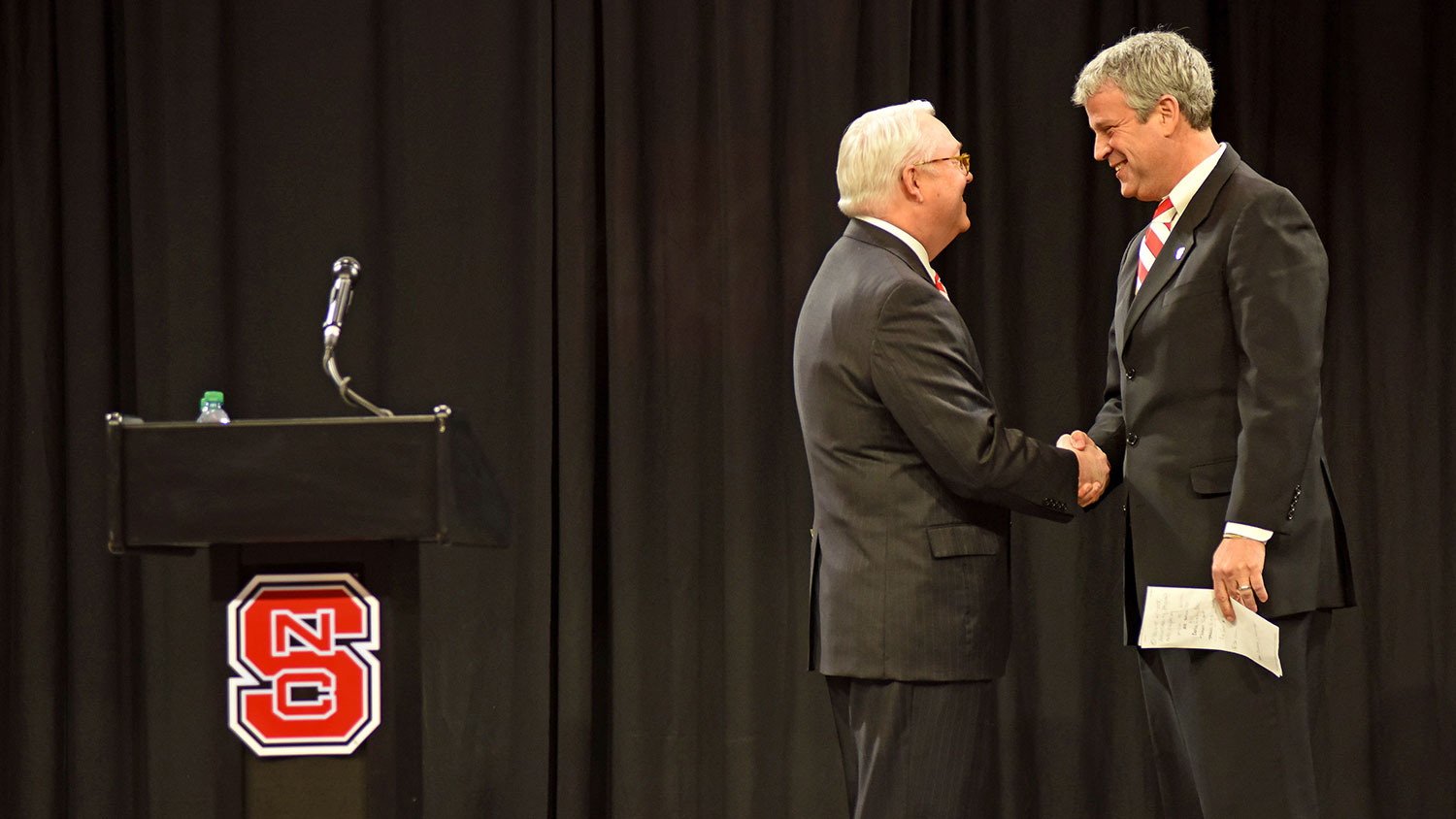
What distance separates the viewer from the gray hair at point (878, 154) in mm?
2189

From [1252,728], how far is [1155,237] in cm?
81

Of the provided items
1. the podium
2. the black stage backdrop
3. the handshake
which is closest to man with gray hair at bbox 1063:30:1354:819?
the handshake

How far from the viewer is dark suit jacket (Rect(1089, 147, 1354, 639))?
1870 millimetres

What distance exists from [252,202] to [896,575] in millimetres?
2273

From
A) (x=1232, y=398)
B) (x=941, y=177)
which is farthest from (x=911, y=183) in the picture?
(x=1232, y=398)

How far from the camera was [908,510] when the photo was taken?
6.77 ft

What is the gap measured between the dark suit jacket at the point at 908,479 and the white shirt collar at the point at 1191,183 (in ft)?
1.32

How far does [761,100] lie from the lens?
345 cm

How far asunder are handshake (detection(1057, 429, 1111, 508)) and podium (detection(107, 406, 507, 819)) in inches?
43.6

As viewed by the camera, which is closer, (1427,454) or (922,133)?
(922,133)

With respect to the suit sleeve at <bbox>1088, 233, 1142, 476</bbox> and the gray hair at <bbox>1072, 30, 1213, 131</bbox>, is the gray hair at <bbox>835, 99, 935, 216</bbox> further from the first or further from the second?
the suit sleeve at <bbox>1088, 233, 1142, 476</bbox>

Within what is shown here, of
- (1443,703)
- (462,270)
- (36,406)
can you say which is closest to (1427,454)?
(1443,703)

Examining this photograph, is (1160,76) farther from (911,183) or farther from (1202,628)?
(1202,628)

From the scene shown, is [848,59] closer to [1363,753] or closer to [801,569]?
[801,569]
